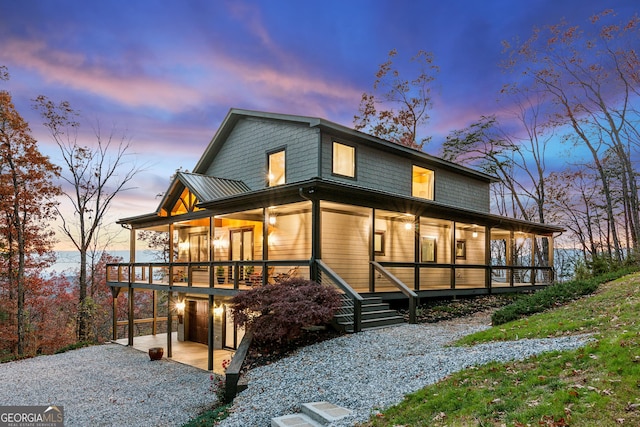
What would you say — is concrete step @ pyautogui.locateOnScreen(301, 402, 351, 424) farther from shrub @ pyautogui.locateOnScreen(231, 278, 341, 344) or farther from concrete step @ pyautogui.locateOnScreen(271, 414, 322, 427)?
shrub @ pyautogui.locateOnScreen(231, 278, 341, 344)

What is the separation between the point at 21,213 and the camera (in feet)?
76.0

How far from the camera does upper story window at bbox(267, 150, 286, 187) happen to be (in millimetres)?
16656

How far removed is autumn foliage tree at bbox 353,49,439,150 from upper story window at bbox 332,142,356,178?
17073 mm

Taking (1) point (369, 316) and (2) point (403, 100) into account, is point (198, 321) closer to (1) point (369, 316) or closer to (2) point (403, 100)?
(1) point (369, 316)

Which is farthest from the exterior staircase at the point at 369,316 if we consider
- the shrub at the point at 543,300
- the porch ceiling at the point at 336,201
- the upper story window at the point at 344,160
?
the upper story window at the point at 344,160

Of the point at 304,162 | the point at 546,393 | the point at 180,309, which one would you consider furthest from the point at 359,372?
the point at 180,309

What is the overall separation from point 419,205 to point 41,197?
68.0 ft

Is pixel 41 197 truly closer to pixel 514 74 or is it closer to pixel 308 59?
pixel 308 59

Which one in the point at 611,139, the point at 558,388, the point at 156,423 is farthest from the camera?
the point at 611,139

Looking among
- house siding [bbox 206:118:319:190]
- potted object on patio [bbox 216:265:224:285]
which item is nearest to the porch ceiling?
house siding [bbox 206:118:319:190]

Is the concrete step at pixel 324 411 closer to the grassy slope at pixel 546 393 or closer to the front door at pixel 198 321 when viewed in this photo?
the grassy slope at pixel 546 393

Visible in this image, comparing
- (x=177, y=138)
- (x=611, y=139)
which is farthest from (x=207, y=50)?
(x=611, y=139)

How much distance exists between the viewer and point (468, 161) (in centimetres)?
3294

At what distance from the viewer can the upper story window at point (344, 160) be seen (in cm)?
1571
